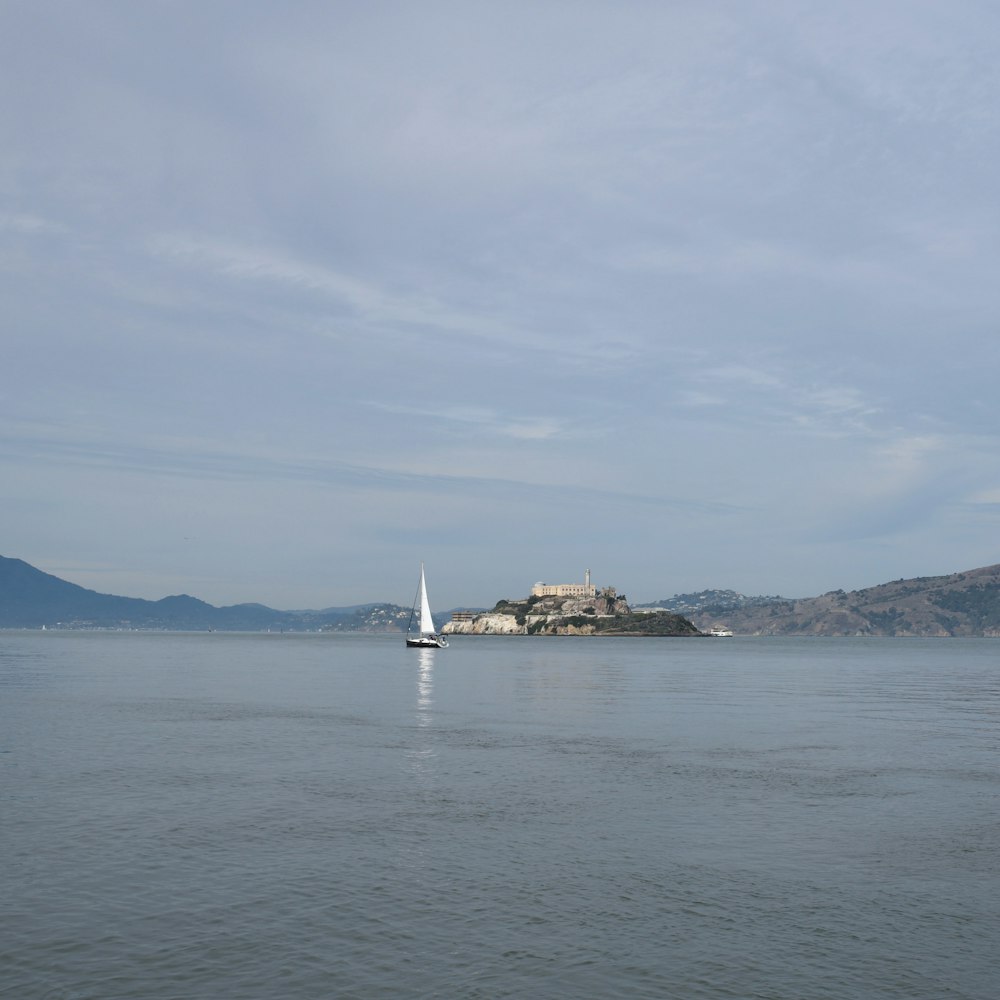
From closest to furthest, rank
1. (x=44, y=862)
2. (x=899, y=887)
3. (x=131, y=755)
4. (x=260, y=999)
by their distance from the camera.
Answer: (x=260, y=999)
(x=899, y=887)
(x=44, y=862)
(x=131, y=755)

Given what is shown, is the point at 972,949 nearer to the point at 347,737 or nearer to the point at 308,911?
the point at 308,911

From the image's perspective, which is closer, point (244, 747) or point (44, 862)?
point (44, 862)

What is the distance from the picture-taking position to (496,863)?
3278cm

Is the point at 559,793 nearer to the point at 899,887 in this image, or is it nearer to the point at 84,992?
the point at 899,887

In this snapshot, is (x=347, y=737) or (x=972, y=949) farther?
(x=347, y=737)

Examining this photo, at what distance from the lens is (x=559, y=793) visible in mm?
44656

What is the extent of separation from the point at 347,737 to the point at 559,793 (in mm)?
25452

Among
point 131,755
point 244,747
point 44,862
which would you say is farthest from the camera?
point 244,747

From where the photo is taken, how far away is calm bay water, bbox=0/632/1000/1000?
23266mm

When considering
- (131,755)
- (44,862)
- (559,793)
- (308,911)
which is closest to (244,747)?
(131,755)

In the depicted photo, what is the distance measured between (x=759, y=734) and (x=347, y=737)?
28780 mm

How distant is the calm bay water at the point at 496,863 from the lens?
23266mm

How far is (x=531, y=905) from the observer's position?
2828cm

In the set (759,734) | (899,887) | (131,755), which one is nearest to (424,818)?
(899,887)
